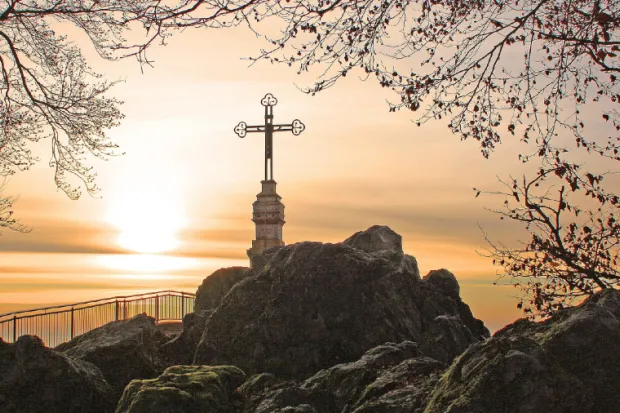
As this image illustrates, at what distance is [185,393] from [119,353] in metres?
4.57

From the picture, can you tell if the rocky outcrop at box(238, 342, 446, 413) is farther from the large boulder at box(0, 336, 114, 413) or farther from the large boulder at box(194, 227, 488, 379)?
the large boulder at box(0, 336, 114, 413)

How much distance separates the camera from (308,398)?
28.1 feet

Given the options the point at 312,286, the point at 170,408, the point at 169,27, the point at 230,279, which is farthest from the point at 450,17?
the point at 230,279

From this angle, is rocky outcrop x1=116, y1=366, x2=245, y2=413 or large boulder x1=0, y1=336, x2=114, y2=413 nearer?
rocky outcrop x1=116, y1=366, x2=245, y2=413

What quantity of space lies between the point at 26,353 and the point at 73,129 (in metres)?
8.72

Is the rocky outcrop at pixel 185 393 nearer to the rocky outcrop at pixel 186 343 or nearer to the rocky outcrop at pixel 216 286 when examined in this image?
the rocky outcrop at pixel 186 343

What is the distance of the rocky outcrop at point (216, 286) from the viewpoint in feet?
60.3

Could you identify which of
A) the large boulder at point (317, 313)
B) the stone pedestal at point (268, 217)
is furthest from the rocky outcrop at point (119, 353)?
the stone pedestal at point (268, 217)

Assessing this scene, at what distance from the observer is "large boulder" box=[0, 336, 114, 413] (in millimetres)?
11359

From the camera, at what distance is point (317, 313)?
1325cm

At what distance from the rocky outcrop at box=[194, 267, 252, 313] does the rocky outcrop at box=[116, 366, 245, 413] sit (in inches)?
305

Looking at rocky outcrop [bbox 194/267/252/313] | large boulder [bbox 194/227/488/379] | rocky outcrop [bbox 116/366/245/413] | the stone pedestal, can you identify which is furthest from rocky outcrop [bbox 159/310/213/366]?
the stone pedestal

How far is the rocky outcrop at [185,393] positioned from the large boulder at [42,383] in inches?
80.5

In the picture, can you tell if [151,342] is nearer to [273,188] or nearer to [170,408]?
[170,408]
